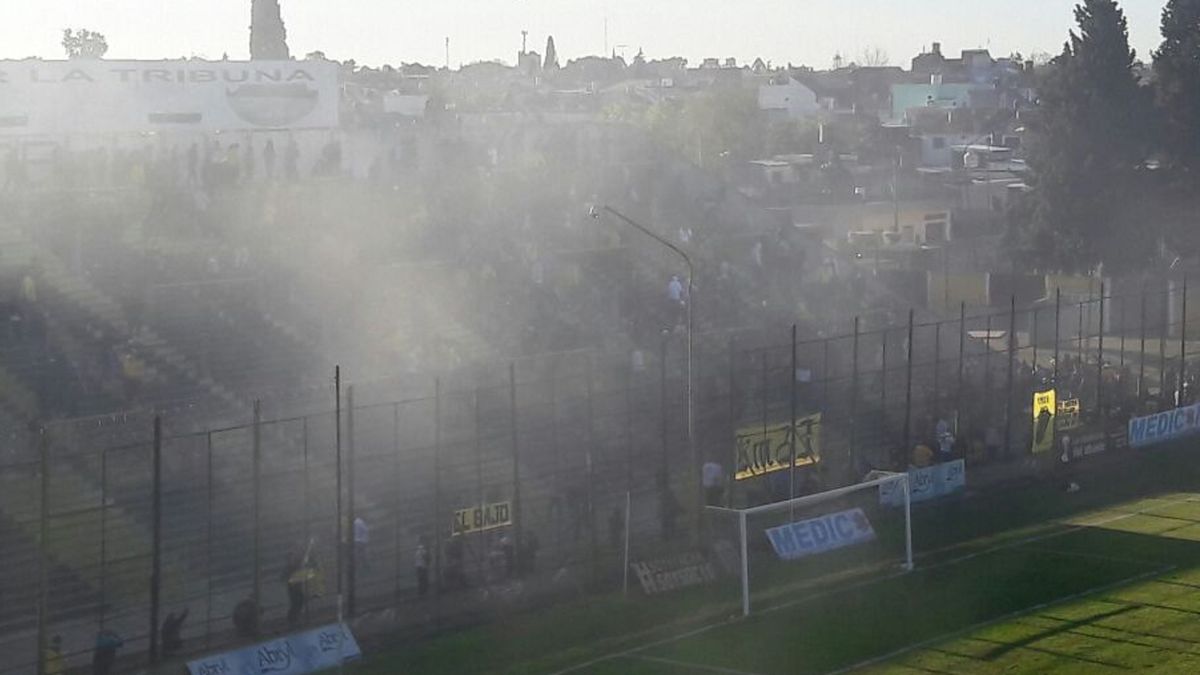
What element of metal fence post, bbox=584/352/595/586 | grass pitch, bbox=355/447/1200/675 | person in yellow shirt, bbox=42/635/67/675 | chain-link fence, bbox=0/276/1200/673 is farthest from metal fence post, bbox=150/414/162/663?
metal fence post, bbox=584/352/595/586

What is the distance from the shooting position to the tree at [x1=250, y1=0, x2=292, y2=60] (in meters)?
80.2

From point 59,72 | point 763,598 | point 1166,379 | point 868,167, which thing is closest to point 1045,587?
point 763,598

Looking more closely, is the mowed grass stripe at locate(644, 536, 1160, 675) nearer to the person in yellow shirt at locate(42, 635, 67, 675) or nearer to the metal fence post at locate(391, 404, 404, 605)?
the metal fence post at locate(391, 404, 404, 605)

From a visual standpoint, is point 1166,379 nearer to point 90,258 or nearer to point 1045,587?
point 1045,587

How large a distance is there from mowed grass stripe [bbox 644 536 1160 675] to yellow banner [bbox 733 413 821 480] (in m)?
5.13

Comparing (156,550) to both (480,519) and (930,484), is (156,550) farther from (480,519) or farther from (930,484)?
(930,484)

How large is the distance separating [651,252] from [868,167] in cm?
4182

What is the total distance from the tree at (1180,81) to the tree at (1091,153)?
6.43 feet

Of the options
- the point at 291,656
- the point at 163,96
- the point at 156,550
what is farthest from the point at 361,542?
the point at 163,96

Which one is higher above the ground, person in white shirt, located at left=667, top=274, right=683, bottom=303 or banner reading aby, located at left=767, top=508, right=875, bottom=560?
person in white shirt, located at left=667, top=274, right=683, bottom=303

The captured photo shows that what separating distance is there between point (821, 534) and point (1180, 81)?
46.4m

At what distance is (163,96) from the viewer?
5922 cm

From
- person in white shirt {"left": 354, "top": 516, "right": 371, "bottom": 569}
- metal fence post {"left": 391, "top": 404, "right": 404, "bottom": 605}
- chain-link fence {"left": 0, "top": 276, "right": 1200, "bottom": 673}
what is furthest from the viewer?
person in white shirt {"left": 354, "top": 516, "right": 371, "bottom": 569}

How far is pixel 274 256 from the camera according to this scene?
52.6 metres
